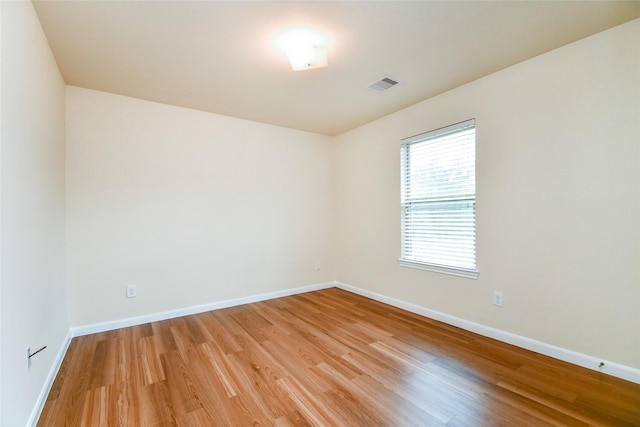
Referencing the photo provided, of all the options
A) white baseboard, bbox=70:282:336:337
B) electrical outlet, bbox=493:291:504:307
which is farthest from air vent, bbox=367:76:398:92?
white baseboard, bbox=70:282:336:337

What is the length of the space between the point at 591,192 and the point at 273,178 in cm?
333

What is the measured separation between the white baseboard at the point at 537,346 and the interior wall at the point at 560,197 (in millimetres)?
44

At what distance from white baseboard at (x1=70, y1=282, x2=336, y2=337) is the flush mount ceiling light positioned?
2865mm

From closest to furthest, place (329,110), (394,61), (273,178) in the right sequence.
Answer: (394,61), (329,110), (273,178)

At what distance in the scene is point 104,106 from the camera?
290 cm

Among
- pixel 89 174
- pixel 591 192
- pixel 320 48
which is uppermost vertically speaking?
pixel 320 48

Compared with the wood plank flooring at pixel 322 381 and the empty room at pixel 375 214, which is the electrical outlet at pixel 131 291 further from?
the wood plank flooring at pixel 322 381

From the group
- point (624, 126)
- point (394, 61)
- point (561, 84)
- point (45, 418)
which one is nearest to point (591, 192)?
point (624, 126)

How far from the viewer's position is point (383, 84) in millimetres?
2791

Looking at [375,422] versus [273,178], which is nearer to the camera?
[375,422]

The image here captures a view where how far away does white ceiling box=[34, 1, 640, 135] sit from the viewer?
70.2 inches

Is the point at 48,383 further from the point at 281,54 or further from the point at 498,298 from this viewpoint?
A: the point at 498,298

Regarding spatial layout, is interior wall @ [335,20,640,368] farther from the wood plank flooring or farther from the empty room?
the wood plank flooring

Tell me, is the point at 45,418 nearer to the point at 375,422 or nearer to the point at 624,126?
the point at 375,422
